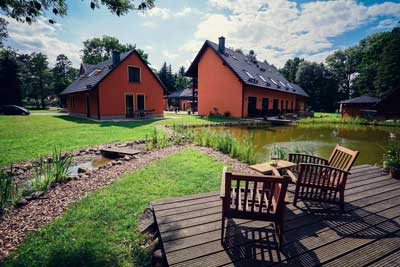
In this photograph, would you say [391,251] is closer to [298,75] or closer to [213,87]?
[213,87]

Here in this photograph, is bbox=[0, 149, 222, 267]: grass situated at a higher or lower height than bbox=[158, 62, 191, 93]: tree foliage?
lower

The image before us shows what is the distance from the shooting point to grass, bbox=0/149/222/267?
226cm

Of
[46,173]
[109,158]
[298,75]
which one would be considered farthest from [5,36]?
[298,75]

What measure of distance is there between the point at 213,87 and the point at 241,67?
3476mm

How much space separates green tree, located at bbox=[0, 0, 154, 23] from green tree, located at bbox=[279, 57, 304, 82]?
48.7 m

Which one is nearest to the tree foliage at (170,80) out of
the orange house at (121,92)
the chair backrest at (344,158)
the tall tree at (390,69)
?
the orange house at (121,92)

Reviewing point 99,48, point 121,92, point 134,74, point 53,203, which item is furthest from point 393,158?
point 99,48

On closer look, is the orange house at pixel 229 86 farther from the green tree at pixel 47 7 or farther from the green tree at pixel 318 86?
the green tree at pixel 318 86

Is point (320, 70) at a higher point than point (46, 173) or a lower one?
higher

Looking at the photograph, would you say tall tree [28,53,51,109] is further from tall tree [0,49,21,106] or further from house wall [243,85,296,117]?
house wall [243,85,296,117]

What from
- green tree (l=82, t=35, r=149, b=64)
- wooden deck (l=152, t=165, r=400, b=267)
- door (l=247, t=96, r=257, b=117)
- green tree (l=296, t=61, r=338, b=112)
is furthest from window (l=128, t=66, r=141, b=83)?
green tree (l=296, t=61, r=338, b=112)

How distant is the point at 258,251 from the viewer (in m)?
2.18

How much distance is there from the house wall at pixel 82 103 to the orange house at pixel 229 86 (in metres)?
10.9

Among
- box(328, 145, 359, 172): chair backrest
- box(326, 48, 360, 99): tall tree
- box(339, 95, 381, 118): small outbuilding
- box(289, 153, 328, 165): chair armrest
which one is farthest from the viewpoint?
box(326, 48, 360, 99): tall tree
